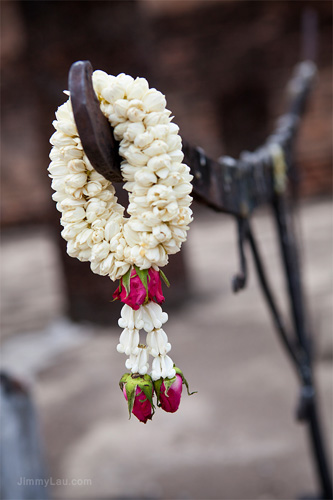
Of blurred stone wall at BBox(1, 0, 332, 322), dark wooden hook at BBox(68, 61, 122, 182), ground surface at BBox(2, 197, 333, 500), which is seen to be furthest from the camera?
blurred stone wall at BBox(1, 0, 332, 322)

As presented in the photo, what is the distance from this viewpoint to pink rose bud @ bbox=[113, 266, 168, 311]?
580 millimetres

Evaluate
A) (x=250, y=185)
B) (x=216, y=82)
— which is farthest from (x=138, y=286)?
(x=216, y=82)

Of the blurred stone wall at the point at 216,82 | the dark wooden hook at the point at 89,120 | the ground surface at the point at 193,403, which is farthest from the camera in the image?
the blurred stone wall at the point at 216,82

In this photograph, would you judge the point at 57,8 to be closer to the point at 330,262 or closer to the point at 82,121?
the point at 330,262

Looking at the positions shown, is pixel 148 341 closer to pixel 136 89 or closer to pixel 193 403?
pixel 136 89

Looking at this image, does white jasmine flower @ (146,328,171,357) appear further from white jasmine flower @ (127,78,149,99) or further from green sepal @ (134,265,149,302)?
white jasmine flower @ (127,78,149,99)

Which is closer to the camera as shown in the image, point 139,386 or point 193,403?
point 139,386

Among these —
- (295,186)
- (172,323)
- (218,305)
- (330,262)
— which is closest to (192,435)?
(295,186)

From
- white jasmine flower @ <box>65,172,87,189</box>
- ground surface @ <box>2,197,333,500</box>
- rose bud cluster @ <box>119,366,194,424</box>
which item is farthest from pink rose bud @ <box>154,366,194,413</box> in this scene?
ground surface @ <box>2,197,333,500</box>

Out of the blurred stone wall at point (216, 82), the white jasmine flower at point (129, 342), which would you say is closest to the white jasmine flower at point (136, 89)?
the white jasmine flower at point (129, 342)

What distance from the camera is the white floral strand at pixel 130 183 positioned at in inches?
22.4

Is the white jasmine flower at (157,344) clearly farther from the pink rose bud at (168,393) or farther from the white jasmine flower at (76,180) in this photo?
the white jasmine flower at (76,180)

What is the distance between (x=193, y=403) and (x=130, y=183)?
2.26 m

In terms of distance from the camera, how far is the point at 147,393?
0.59 m
